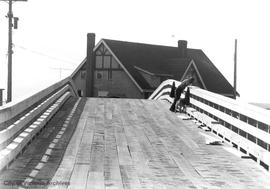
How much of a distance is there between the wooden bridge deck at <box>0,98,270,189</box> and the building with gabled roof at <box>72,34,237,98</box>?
3898 centimetres

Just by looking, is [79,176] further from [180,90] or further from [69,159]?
[180,90]

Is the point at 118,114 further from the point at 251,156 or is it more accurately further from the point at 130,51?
the point at 130,51

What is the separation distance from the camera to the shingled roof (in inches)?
2243

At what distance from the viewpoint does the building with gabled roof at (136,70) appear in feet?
183

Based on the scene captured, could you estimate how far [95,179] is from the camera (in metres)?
8.16

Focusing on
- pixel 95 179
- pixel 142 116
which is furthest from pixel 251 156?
pixel 142 116

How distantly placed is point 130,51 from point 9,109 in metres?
51.1

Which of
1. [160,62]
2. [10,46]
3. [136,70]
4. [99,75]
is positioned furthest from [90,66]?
[10,46]

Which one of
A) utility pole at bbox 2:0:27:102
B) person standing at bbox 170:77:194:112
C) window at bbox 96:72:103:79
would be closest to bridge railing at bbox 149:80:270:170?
person standing at bbox 170:77:194:112

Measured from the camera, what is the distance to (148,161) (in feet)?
32.5

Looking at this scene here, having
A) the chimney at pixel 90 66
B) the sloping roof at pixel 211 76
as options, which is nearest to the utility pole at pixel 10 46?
the chimney at pixel 90 66

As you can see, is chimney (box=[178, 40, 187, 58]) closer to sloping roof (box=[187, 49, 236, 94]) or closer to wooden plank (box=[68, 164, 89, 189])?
sloping roof (box=[187, 49, 236, 94])

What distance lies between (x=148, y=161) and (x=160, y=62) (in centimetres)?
5160

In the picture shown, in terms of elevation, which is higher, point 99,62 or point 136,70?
point 99,62
